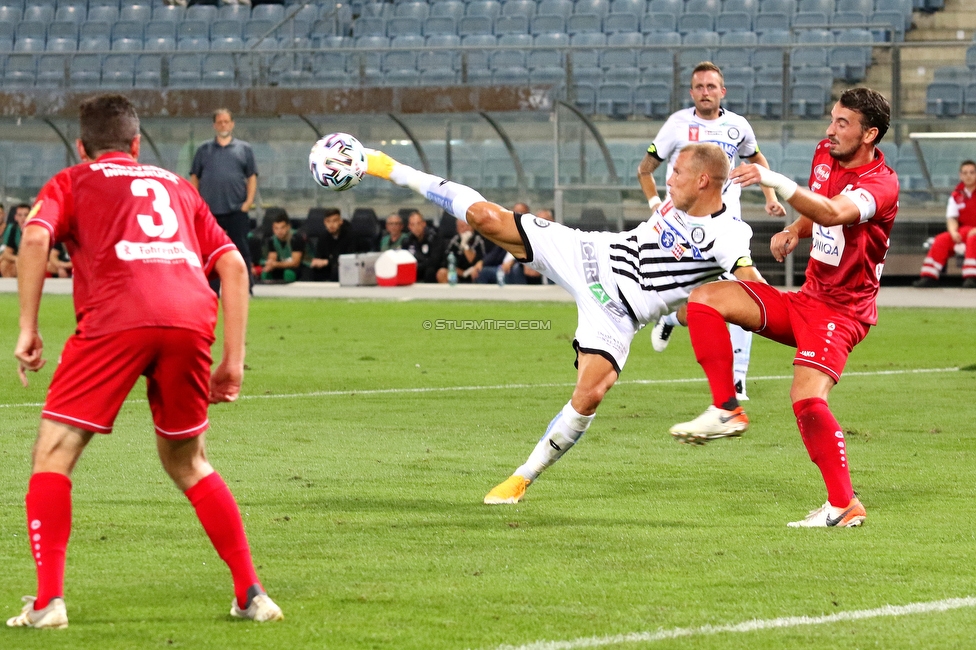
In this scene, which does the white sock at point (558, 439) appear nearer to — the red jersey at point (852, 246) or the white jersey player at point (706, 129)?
the red jersey at point (852, 246)

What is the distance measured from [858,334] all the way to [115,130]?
11.0 feet

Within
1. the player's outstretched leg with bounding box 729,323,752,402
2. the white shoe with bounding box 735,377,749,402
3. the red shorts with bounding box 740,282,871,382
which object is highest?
the red shorts with bounding box 740,282,871,382

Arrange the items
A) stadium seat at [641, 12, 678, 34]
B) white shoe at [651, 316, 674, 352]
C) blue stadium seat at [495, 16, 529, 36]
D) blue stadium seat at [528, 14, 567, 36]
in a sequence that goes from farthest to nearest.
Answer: blue stadium seat at [495, 16, 529, 36] < blue stadium seat at [528, 14, 567, 36] < stadium seat at [641, 12, 678, 34] < white shoe at [651, 316, 674, 352]

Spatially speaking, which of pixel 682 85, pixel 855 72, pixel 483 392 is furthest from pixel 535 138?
pixel 483 392

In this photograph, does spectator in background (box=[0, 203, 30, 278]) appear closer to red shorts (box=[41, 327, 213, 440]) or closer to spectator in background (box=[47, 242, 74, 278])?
spectator in background (box=[47, 242, 74, 278])

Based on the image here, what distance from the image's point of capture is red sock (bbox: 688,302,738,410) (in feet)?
19.8

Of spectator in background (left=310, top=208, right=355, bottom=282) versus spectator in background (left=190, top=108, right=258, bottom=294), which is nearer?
spectator in background (left=190, top=108, right=258, bottom=294)

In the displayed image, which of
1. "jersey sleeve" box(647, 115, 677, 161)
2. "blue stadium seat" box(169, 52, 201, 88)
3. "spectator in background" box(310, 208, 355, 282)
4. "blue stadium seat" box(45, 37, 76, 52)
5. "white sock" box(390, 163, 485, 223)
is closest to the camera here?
"white sock" box(390, 163, 485, 223)

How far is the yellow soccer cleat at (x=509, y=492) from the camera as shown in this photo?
6344mm

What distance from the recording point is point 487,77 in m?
23.8

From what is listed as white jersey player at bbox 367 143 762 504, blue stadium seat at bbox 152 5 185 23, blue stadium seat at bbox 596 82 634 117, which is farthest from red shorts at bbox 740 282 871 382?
blue stadium seat at bbox 152 5 185 23

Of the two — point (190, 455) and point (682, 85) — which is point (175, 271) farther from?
point (682, 85)

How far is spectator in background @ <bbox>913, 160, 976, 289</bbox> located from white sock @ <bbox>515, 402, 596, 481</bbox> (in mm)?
13914

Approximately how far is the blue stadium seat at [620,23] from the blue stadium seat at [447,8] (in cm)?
308
